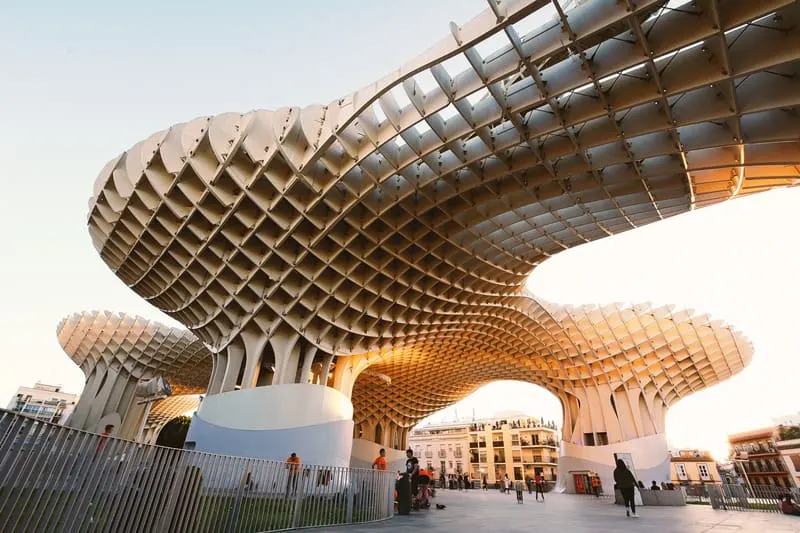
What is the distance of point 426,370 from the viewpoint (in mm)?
40719

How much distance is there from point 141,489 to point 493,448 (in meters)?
95.7

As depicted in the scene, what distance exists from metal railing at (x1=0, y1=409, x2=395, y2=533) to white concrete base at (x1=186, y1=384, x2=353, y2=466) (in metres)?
9.65

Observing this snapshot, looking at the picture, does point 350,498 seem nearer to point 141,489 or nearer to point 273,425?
point 141,489

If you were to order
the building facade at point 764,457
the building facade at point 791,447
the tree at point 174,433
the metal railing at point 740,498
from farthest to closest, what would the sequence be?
the tree at point 174,433 < the building facade at point 764,457 < the building facade at point 791,447 < the metal railing at point 740,498

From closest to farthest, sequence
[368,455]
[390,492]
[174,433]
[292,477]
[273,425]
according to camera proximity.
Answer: [292,477] < [390,492] < [273,425] < [368,455] < [174,433]

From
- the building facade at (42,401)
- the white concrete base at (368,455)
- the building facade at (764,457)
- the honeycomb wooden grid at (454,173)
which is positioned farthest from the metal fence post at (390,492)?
the building facade at (42,401)

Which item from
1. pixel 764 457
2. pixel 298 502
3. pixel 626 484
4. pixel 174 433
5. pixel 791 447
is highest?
pixel 791 447

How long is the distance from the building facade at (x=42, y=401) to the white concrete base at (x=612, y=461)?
389ft

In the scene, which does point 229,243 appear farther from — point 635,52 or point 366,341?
point 635,52

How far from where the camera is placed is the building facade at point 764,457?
207 ft

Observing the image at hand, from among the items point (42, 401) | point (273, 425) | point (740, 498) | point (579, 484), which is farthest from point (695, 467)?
point (42, 401)

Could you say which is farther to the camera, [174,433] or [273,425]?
[174,433]

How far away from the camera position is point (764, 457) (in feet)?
226

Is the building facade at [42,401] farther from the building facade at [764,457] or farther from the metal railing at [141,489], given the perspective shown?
the building facade at [764,457]
